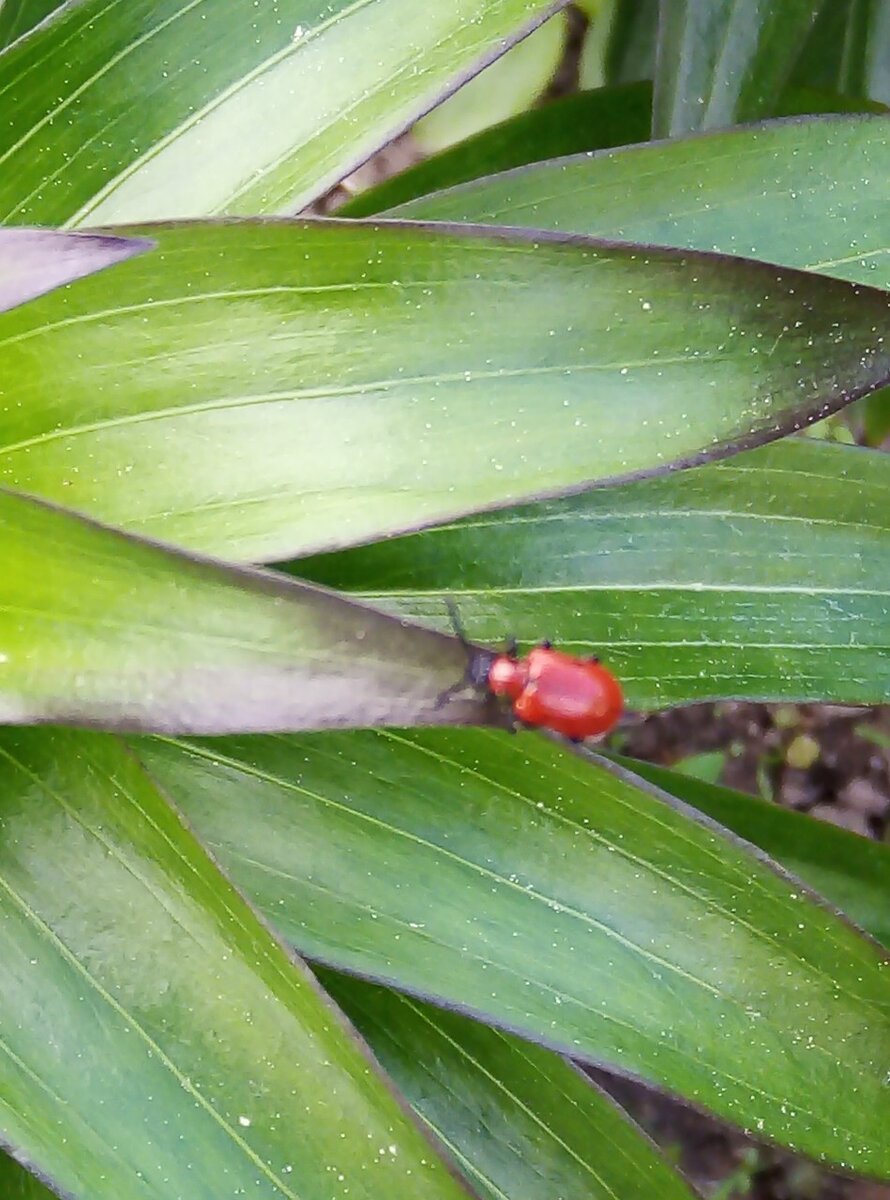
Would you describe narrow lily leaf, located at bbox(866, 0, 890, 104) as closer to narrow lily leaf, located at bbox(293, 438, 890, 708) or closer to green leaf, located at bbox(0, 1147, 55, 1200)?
narrow lily leaf, located at bbox(293, 438, 890, 708)

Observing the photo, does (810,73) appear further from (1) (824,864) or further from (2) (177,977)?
(2) (177,977)

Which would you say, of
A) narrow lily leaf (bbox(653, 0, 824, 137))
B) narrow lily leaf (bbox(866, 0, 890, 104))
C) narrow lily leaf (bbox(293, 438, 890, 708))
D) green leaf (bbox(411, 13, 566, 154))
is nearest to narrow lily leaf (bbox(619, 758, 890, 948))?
narrow lily leaf (bbox(293, 438, 890, 708))

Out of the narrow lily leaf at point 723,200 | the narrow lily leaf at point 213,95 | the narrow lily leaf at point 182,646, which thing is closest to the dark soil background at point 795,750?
the narrow lily leaf at point 723,200

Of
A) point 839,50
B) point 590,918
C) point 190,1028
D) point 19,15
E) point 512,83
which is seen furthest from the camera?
point 512,83

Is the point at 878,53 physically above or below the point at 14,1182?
above

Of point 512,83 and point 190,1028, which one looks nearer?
point 190,1028

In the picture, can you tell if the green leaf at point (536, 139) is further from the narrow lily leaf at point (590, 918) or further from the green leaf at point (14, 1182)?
the green leaf at point (14, 1182)

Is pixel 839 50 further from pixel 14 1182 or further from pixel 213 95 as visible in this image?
pixel 14 1182

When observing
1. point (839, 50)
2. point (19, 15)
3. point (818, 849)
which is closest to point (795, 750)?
point (818, 849)
